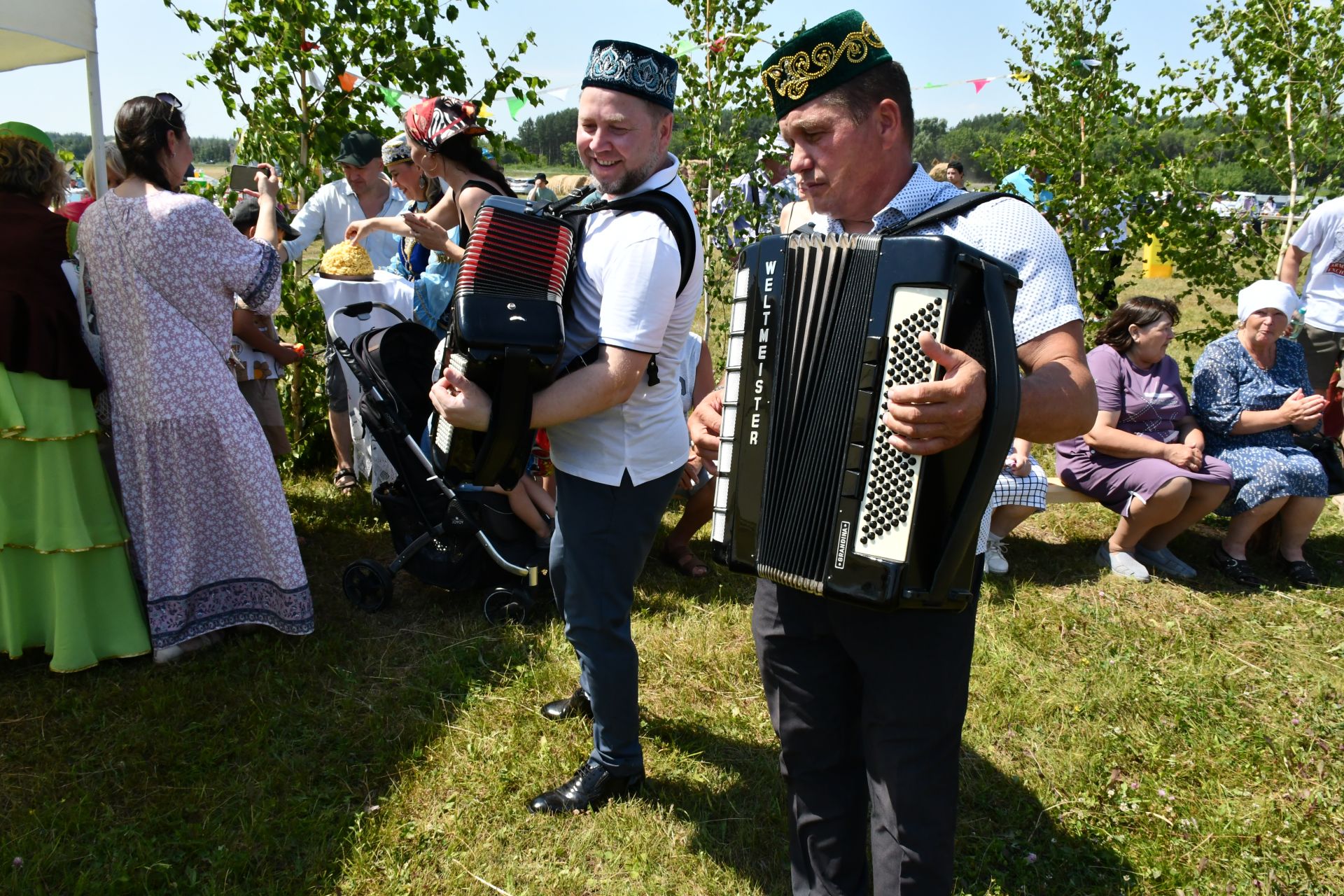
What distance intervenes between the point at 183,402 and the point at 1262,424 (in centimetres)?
537

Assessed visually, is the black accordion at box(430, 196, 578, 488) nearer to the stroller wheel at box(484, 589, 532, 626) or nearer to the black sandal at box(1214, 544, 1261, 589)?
the stroller wheel at box(484, 589, 532, 626)

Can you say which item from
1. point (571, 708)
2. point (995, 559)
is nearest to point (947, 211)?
point (571, 708)

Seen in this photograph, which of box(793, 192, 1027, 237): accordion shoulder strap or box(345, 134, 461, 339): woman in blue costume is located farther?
box(345, 134, 461, 339): woman in blue costume

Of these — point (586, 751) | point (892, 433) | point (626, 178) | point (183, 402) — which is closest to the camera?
point (892, 433)

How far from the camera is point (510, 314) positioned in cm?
222

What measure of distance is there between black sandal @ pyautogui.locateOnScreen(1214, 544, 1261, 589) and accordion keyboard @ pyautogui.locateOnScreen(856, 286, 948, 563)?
4230 mm

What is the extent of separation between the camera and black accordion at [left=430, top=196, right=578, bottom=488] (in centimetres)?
221

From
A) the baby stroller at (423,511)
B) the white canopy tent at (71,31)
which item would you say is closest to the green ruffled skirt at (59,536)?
the baby stroller at (423,511)

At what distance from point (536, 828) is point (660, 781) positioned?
1.49ft

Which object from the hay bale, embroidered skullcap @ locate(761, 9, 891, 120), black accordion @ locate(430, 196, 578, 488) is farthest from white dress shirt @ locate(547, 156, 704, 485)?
the hay bale

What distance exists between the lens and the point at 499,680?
12.4 ft

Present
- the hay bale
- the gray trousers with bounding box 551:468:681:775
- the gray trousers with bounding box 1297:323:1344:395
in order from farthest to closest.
Answer: the hay bale
the gray trousers with bounding box 1297:323:1344:395
the gray trousers with bounding box 551:468:681:775

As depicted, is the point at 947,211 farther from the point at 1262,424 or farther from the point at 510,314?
the point at 1262,424

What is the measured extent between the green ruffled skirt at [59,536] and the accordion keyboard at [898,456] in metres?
3.29
